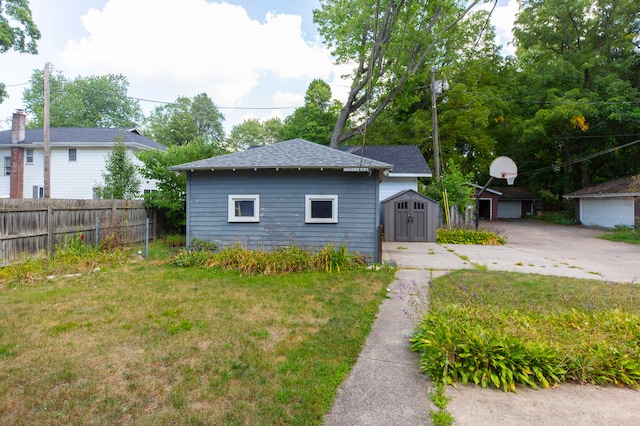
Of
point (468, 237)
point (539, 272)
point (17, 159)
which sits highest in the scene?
point (17, 159)

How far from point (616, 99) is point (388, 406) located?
1036 inches

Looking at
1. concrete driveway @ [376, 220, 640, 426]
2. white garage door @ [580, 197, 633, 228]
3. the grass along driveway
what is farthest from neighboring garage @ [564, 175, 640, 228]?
the grass along driveway

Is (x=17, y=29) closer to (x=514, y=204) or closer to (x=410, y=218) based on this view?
(x=410, y=218)

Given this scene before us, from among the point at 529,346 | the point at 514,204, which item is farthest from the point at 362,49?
the point at 514,204

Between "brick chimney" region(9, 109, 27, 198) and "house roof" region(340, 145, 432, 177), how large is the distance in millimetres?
18595

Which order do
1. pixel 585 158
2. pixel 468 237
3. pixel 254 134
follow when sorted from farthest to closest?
1. pixel 254 134
2. pixel 585 158
3. pixel 468 237

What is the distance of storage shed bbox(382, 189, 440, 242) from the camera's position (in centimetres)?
1320

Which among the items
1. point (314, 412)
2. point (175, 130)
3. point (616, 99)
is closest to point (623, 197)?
point (616, 99)

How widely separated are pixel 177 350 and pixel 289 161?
5723 mm

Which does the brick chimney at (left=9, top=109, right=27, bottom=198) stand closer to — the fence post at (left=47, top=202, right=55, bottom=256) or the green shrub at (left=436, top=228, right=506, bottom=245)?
the fence post at (left=47, top=202, right=55, bottom=256)

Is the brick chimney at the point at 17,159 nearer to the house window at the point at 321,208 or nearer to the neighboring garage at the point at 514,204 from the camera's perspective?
the house window at the point at 321,208

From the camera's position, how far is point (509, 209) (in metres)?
32.5

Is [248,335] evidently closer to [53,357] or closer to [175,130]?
[53,357]

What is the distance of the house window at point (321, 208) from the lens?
8.55 meters
